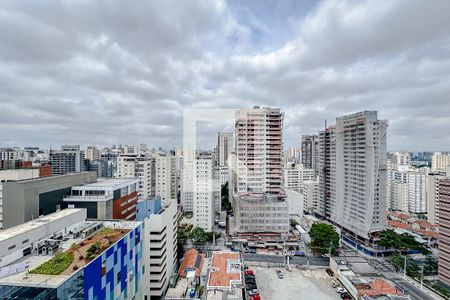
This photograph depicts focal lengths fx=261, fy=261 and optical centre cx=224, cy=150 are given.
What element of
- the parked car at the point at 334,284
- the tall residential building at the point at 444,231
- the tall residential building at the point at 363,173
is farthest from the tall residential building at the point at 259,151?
the tall residential building at the point at 444,231

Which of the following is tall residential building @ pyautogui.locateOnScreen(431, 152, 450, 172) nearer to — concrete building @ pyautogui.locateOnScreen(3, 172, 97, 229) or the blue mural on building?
the blue mural on building

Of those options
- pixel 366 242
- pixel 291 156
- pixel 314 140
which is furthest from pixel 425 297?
pixel 291 156

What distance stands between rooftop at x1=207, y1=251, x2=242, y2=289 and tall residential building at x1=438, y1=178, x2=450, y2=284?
4.98 meters

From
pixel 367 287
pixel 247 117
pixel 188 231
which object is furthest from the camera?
pixel 247 117

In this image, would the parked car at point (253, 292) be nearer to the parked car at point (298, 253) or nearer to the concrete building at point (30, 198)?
the parked car at point (298, 253)

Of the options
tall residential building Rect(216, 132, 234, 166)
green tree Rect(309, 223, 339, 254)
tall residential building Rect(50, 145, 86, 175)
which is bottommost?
green tree Rect(309, 223, 339, 254)

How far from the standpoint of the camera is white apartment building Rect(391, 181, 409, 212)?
1415cm

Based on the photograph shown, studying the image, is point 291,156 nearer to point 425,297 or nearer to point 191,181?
point 191,181

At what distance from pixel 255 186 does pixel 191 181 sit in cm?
275

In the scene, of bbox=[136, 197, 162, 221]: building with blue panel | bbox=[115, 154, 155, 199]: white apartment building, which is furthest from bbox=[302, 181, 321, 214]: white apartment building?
bbox=[136, 197, 162, 221]: building with blue panel

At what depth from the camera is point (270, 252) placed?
8.51 metres

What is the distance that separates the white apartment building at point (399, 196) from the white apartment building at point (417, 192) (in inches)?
6.4

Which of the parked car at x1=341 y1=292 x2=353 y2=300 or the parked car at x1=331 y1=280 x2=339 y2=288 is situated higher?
the parked car at x1=341 y1=292 x2=353 y2=300

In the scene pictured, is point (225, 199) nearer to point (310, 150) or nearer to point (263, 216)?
point (263, 216)
